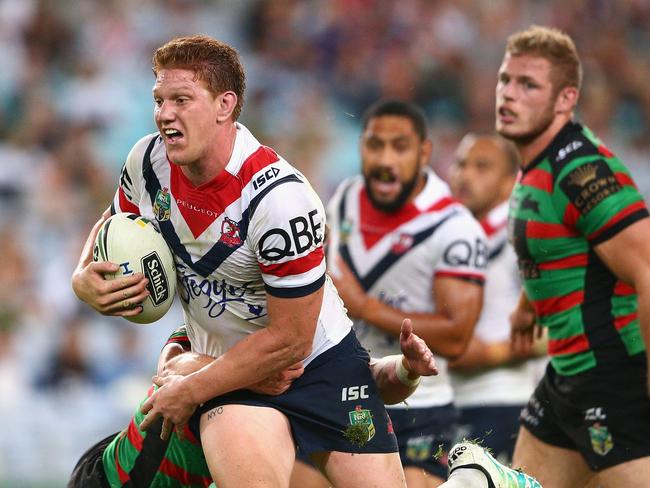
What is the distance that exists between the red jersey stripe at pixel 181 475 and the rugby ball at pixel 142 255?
2.31ft

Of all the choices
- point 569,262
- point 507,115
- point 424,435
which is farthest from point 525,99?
point 424,435

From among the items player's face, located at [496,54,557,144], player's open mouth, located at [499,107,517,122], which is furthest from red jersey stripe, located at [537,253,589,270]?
player's open mouth, located at [499,107,517,122]

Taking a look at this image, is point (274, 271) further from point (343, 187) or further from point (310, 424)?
point (343, 187)

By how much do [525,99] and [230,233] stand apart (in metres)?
2.08

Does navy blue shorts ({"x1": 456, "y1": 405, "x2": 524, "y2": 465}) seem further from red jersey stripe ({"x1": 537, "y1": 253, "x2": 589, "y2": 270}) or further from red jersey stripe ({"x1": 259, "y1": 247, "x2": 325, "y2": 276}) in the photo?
red jersey stripe ({"x1": 259, "y1": 247, "x2": 325, "y2": 276})

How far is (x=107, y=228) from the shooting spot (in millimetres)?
4266

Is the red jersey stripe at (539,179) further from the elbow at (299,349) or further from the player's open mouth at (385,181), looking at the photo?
the elbow at (299,349)

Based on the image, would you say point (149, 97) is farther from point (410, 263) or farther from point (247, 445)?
point (247, 445)

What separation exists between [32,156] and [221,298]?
699 cm

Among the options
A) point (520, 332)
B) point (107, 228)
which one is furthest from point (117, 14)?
point (107, 228)

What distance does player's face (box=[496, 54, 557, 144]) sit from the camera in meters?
5.51

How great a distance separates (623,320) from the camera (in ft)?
16.9

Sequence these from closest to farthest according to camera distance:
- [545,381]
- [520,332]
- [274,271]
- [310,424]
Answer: [274,271], [310,424], [545,381], [520,332]

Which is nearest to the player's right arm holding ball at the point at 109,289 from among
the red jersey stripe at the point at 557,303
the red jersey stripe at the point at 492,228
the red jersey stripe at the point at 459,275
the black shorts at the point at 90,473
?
the black shorts at the point at 90,473
